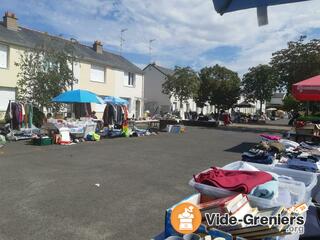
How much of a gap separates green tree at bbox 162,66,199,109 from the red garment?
103 feet

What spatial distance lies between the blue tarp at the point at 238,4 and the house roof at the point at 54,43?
693 inches

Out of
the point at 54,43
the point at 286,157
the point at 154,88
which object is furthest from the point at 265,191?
the point at 154,88

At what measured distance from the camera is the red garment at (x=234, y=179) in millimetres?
2638

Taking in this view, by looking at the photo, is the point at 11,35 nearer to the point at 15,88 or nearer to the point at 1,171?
the point at 15,88

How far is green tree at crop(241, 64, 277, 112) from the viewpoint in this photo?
1950 inches

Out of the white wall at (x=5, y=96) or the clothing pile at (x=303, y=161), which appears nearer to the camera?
the clothing pile at (x=303, y=161)

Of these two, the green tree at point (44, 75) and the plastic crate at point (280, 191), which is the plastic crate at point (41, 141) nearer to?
the green tree at point (44, 75)

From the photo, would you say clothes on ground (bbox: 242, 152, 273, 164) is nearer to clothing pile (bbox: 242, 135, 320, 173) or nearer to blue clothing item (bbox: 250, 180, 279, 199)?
clothing pile (bbox: 242, 135, 320, 173)

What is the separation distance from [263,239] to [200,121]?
1053 inches

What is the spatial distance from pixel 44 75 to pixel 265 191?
1739 centimetres

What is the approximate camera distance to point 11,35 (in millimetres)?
22078

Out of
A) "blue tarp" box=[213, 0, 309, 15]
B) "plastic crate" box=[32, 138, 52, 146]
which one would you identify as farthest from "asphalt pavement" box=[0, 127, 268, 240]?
"blue tarp" box=[213, 0, 309, 15]

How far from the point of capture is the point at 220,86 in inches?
1762

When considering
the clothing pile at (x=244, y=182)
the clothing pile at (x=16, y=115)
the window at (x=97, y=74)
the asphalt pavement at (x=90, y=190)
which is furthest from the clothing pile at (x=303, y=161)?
the window at (x=97, y=74)
